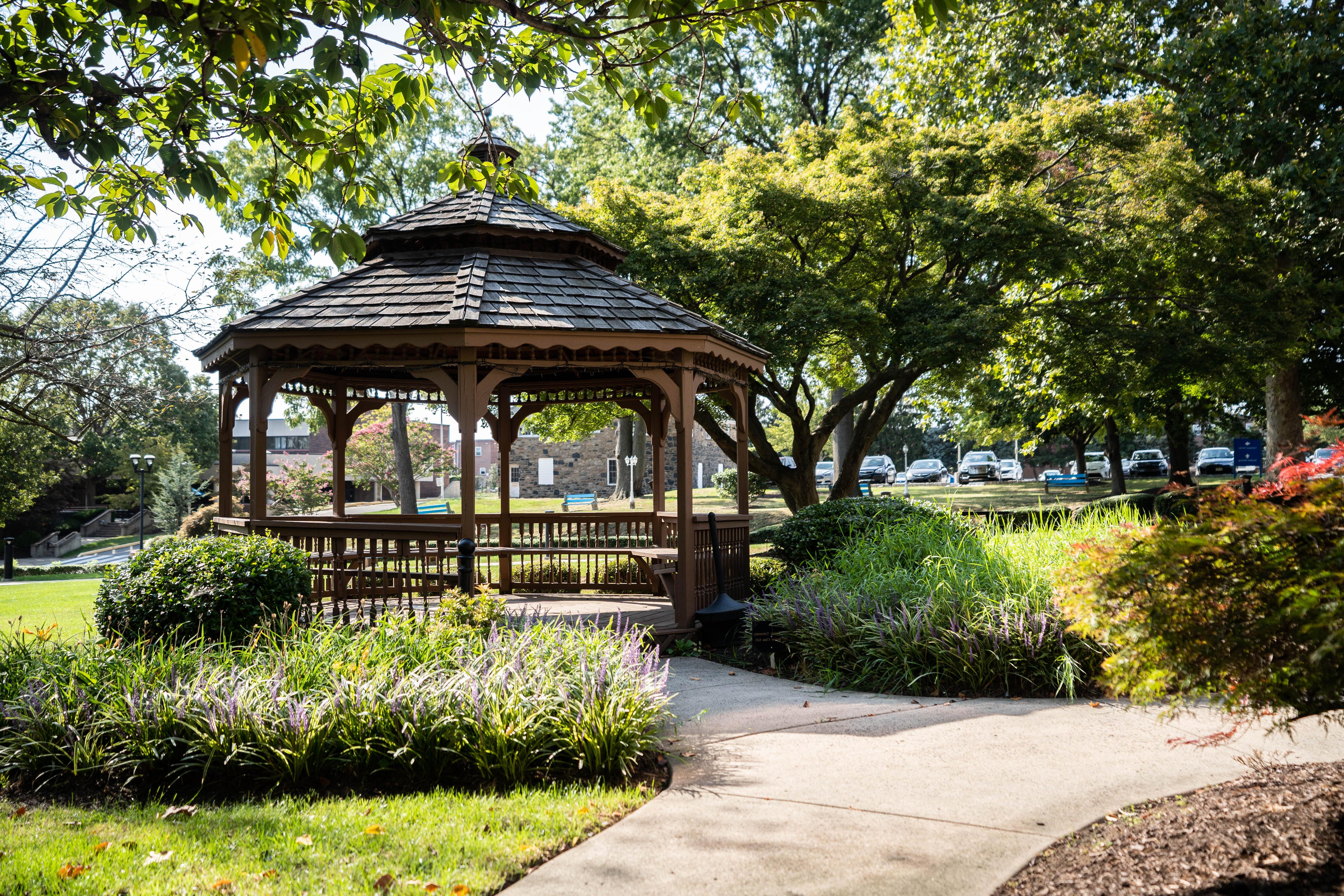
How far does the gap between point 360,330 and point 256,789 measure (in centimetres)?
527

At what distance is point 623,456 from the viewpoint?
37438 millimetres

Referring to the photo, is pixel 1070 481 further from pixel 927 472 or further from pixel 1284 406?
pixel 1284 406

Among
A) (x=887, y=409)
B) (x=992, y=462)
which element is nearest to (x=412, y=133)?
(x=887, y=409)

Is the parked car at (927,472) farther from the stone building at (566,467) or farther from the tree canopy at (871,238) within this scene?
the tree canopy at (871,238)

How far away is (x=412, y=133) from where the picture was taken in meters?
29.8

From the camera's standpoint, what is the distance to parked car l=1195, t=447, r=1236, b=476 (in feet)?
153

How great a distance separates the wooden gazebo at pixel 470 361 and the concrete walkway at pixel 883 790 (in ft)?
12.1

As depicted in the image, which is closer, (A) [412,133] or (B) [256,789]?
(B) [256,789]

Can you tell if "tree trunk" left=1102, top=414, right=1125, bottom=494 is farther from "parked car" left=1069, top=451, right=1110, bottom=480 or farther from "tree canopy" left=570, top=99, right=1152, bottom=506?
"parked car" left=1069, top=451, right=1110, bottom=480

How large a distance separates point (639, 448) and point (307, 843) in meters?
33.2

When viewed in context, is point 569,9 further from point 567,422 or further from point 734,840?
point 567,422

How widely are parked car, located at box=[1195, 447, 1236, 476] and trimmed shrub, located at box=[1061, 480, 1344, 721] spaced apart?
48.6 meters

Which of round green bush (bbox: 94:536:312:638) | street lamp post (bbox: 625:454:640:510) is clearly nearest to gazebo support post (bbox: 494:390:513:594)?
round green bush (bbox: 94:536:312:638)

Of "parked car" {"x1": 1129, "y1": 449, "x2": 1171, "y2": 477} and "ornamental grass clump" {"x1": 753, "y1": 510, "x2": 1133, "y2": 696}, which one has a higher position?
"parked car" {"x1": 1129, "y1": 449, "x2": 1171, "y2": 477}
